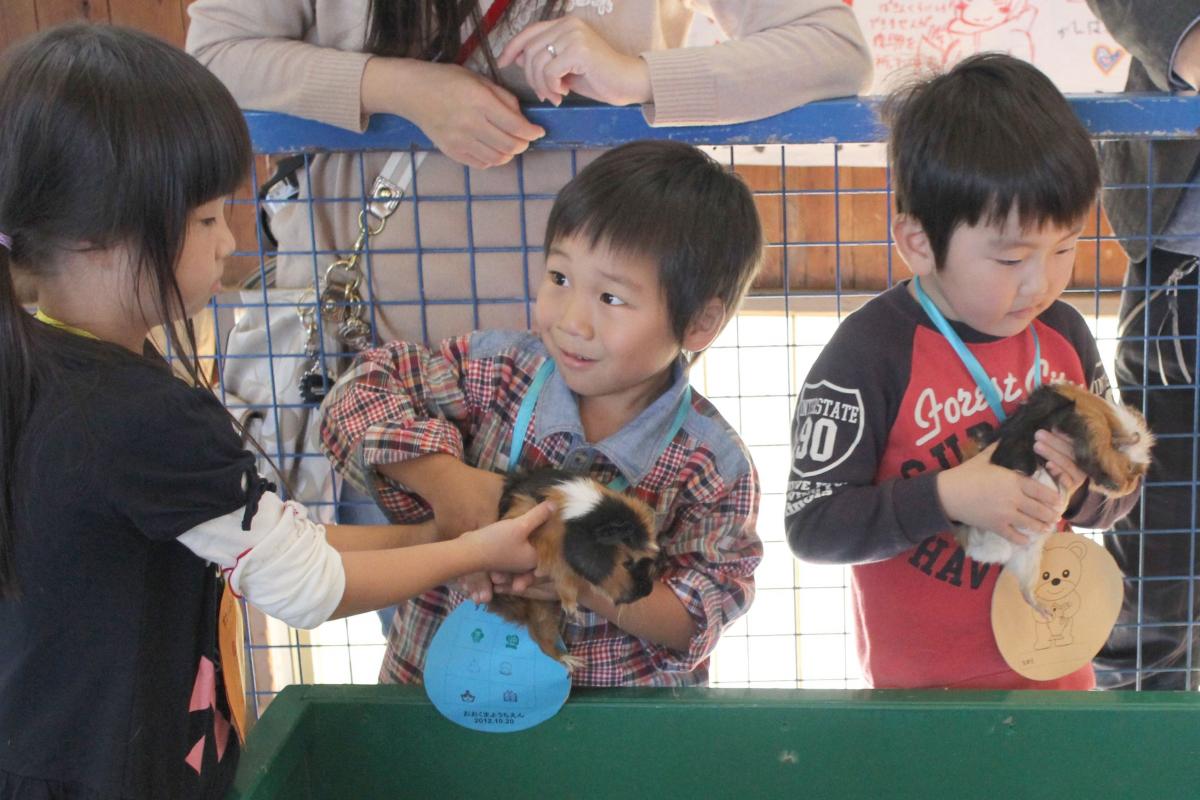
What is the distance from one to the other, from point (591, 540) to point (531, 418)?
240mm

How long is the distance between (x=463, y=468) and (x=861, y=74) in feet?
2.15

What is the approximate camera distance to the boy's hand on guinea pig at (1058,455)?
118 cm

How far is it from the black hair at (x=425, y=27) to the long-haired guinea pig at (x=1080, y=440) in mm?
678

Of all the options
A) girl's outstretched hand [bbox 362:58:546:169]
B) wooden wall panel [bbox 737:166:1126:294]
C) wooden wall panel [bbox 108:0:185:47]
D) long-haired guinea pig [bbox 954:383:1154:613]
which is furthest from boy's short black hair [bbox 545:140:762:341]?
wooden wall panel [bbox 108:0:185:47]

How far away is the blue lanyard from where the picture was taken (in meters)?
1.26

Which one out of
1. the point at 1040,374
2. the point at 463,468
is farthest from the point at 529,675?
the point at 1040,374

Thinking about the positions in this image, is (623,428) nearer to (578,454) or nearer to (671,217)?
(578,454)

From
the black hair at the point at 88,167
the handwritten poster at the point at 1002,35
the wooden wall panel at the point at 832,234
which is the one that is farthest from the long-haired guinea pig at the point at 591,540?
the handwritten poster at the point at 1002,35

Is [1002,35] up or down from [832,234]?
up

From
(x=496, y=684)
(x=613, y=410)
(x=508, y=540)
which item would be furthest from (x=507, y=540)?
(x=613, y=410)

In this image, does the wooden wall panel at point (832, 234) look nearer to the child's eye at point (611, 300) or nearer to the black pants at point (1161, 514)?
the black pants at point (1161, 514)

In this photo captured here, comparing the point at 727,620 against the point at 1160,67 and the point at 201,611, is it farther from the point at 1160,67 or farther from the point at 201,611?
the point at 1160,67

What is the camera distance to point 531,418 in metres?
1.27

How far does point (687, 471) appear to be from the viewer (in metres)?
1.27
